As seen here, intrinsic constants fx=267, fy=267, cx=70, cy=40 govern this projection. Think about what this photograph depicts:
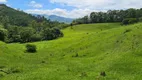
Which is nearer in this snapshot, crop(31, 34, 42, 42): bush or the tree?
the tree

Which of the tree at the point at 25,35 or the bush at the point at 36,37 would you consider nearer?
the tree at the point at 25,35

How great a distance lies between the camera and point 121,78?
111 ft

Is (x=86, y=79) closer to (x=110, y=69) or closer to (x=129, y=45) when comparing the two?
(x=110, y=69)

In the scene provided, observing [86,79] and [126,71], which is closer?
[86,79]

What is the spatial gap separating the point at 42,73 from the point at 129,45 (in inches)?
967

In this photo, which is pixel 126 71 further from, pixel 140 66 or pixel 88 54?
pixel 88 54

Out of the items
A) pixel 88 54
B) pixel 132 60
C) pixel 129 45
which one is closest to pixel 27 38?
pixel 88 54

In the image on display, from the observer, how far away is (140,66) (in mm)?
39125

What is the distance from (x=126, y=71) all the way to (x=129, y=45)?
17.9m

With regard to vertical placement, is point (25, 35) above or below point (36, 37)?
above

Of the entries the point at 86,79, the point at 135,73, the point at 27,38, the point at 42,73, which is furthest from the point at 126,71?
the point at 27,38

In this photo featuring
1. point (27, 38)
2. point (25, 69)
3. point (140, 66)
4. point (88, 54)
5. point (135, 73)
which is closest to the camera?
point (135, 73)

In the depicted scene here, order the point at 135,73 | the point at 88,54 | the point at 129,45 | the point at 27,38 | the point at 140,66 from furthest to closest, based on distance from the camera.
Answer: the point at 27,38, the point at 88,54, the point at 129,45, the point at 140,66, the point at 135,73

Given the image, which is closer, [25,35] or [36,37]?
[25,35]
